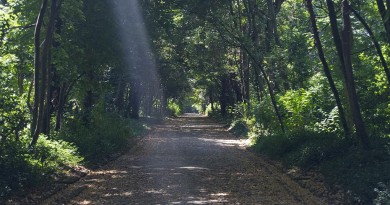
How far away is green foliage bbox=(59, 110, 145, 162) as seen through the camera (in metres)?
16.5

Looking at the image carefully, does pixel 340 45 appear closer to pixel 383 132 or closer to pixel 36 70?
pixel 383 132

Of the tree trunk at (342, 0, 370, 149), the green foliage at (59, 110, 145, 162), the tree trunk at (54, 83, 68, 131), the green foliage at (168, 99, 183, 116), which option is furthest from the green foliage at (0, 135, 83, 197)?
the green foliage at (168, 99, 183, 116)

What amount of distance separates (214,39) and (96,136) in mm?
12102

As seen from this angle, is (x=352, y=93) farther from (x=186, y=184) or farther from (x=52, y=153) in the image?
(x=52, y=153)

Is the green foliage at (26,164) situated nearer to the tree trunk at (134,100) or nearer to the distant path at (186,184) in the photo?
the distant path at (186,184)

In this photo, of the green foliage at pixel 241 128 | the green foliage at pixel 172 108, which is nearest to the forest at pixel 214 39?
the green foliage at pixel 241 128

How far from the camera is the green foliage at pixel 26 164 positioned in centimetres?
970

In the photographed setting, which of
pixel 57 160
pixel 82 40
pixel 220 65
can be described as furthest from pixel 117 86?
pixel 57 160

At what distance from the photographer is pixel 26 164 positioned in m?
10.5

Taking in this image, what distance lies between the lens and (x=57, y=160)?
42.2 feet

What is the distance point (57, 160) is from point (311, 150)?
6946 mm

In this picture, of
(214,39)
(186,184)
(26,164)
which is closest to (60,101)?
(26,164)

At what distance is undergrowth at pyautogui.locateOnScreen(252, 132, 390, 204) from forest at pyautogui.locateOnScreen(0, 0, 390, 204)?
0.03 metres

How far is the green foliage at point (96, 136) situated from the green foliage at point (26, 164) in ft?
9.09
